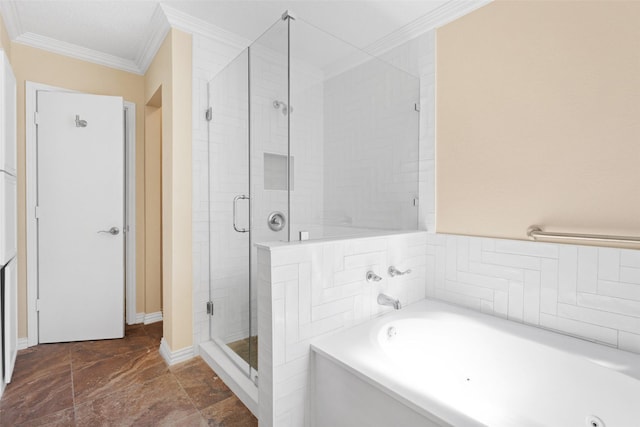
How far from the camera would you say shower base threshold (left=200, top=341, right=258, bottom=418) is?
1.77 meters

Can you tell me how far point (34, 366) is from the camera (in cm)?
222

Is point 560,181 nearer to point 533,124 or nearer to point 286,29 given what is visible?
point 533,124

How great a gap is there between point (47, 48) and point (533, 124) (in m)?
3.63

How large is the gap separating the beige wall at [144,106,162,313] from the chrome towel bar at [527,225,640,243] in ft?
10.2

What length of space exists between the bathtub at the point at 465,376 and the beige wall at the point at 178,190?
134 centimetres

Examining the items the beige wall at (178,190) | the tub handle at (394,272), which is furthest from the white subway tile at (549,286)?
the beige wall at (178,190)

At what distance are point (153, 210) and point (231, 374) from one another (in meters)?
1.89

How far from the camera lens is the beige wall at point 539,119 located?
54.9 inches

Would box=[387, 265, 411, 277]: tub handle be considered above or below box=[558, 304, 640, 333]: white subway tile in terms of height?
above

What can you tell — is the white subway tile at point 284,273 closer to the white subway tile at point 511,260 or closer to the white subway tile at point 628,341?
the white subway tile at point 511,260

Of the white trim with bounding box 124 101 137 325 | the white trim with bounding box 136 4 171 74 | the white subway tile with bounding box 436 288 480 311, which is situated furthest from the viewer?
the white trim with bounding box 124 101 137 325

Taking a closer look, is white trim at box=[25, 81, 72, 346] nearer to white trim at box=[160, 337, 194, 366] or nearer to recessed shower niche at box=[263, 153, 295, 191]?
white trim at box=[160, 337, 194, 366]

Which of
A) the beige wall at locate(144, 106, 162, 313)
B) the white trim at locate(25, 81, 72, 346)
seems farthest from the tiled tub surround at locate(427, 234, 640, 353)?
the white trim at locate(25, 81, 72, 346)

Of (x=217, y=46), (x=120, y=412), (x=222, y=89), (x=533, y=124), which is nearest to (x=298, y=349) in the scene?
(x=120, y=412)
